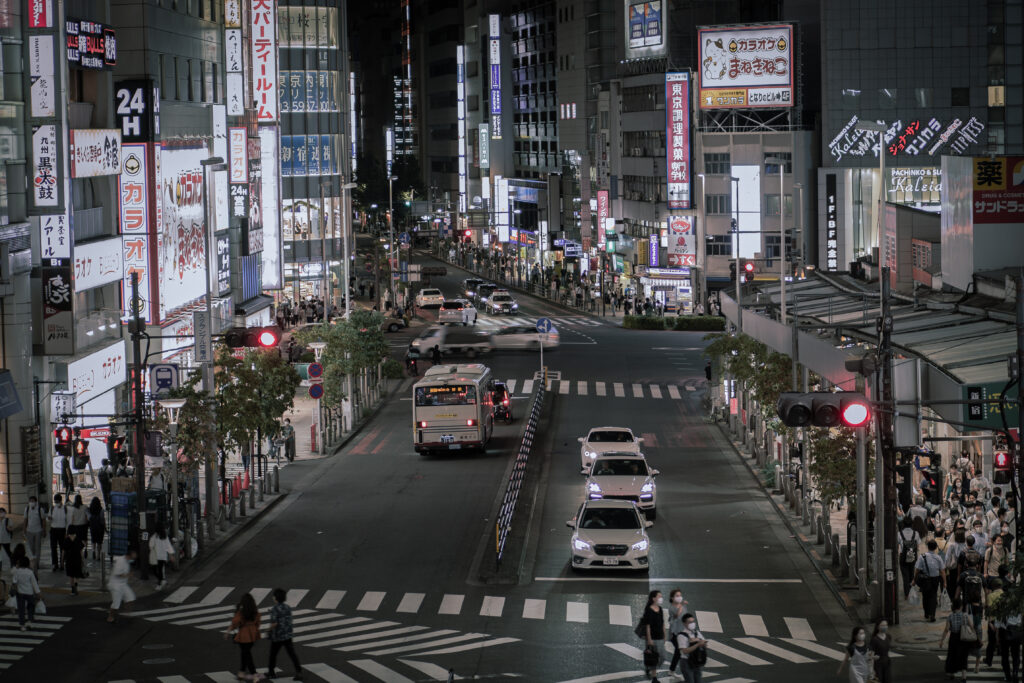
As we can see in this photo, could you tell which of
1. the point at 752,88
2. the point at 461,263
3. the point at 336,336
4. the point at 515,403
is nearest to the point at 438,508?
the point at 336,336

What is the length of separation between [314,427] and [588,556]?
23.4 m

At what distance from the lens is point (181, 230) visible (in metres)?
62.4

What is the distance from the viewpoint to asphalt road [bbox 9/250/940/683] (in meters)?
27.0

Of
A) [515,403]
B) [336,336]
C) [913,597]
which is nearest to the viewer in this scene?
[913,597]

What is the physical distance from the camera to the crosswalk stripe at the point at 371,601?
31828 mm

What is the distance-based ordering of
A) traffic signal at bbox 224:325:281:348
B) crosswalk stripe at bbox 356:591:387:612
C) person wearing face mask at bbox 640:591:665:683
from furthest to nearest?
1. traffic signal at bbox 224:325:281:348
2. crosswalk stripe at bbox 356:591:387:612
3. person wearing face mask at bbox 640:591:665:683

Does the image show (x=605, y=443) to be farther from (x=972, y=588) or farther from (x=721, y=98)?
(x=721, y=98)

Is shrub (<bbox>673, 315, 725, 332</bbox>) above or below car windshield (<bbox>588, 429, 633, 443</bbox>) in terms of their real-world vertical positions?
above

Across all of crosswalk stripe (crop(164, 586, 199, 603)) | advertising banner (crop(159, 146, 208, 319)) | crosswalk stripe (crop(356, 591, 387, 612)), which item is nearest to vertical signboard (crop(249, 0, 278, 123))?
advertising banner (crop(159, 146, 208, 319))

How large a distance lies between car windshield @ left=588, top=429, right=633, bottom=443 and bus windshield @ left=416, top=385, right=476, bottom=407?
6.06 meters

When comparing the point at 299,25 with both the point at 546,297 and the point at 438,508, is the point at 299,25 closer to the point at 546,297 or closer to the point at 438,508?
the point at 546,297

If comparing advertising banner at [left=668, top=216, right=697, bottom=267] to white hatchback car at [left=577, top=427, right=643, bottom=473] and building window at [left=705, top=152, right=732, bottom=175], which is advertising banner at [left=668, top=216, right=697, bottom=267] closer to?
building window at [left=705, top=152, right=732, bottom=175]

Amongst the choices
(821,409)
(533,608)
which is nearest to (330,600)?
(533,608)

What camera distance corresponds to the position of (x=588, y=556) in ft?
114
